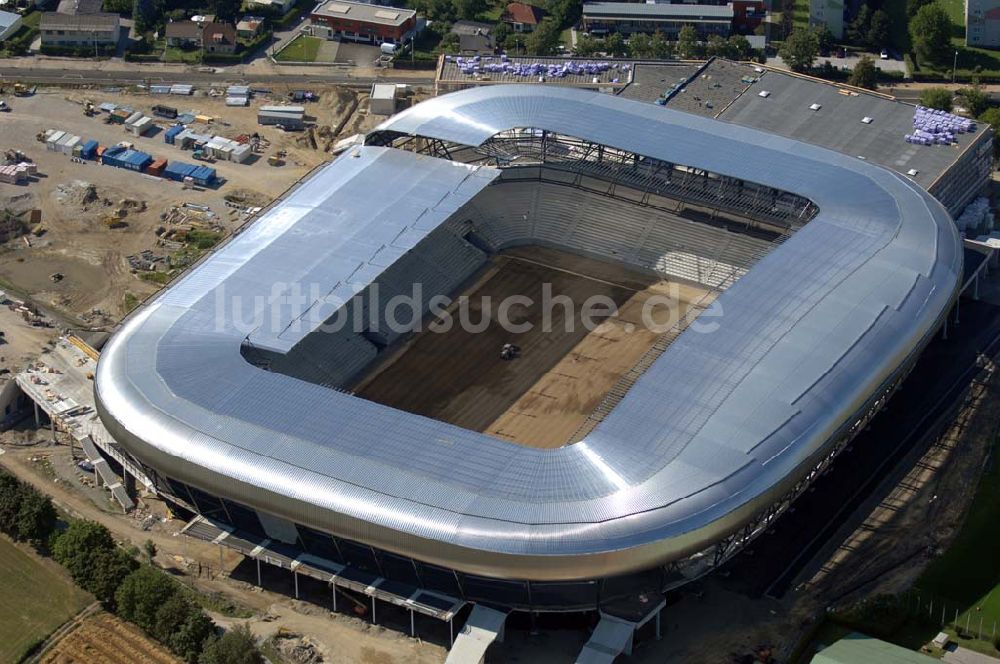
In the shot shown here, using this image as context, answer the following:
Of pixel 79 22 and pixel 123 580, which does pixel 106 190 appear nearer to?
pixel 79 22

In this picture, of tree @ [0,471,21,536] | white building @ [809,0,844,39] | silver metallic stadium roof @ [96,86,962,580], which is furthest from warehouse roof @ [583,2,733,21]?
tree @ [0,471,21,536]

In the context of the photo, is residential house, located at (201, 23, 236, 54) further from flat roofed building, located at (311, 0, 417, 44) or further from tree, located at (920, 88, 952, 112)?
tree, located at (920, 88, 952, 112)

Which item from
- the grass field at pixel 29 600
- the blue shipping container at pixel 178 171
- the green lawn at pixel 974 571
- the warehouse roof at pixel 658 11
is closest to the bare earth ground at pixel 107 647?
the grass field at pixel 29 600

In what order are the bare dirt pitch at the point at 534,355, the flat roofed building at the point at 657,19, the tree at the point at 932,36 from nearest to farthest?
the bare dirt pitch at the point at 534,355 → the tree at the point at 932,36 → the flat roofed building at the point at 657,19

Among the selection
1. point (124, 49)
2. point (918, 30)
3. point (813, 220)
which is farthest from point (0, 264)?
point (918, 30)

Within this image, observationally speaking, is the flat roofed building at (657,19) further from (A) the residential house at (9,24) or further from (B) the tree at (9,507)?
(B) the tree at (9,507)

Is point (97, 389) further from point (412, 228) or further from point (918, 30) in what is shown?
point (918, 30)
